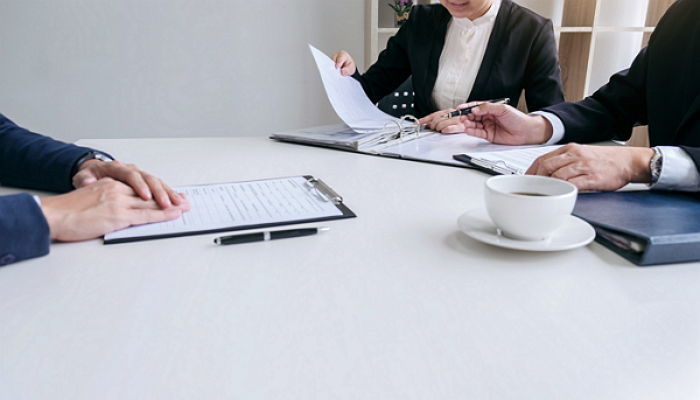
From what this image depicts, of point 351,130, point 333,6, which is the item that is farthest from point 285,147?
point 333,6

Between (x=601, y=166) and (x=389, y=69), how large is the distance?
4.27 ft

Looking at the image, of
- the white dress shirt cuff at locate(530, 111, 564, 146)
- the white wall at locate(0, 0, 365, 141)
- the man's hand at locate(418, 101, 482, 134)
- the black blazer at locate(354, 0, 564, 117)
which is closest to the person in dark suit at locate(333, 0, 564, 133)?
the black blazer at locate(354, 0, 564, 117)

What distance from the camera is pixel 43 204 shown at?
0.66 meters

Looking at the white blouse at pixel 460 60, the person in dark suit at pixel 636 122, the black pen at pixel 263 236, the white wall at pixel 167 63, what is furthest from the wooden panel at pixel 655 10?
the black pen at pixel 263 236

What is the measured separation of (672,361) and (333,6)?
98.1 inches

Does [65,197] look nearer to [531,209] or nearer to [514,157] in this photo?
[531,209]

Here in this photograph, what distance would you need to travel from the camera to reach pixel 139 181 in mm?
739

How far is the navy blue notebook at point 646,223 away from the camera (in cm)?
57

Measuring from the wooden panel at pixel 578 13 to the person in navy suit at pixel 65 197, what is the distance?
232cm

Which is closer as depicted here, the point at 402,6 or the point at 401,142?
the point at 401,142

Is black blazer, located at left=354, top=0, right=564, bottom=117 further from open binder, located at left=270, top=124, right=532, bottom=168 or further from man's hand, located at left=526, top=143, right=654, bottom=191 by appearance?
man's hand, located at left=526, top=143, right=654, bottom=191

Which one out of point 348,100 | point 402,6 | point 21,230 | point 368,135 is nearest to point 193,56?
point 402,6

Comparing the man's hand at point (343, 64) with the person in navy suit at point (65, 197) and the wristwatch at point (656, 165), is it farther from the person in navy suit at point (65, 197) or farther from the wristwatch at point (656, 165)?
the wristwatch at point (656, 165)

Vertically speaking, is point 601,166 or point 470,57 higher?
point 470,57
